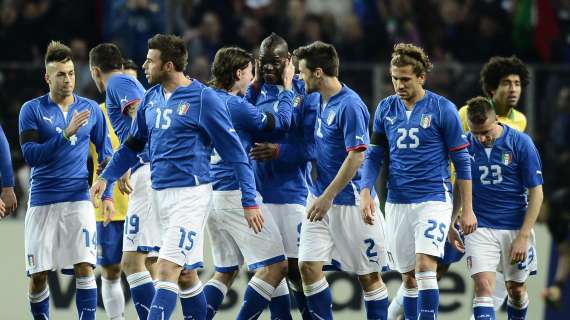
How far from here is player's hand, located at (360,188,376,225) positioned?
820 cm

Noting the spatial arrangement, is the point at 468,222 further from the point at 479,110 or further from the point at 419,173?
the point at 479,110

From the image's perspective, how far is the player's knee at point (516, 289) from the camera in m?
8.95

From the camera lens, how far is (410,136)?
8.30 meters

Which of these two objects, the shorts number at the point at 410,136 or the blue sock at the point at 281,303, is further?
the blue sock at the point at 281,303

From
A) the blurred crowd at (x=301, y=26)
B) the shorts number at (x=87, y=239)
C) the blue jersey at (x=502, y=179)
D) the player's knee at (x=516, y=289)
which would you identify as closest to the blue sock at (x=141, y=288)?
the shorts number at (x=87, y=239)

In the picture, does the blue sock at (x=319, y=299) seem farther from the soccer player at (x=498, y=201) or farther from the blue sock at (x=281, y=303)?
the soccer player at (x=498, y=201)

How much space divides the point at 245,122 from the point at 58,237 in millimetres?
1602

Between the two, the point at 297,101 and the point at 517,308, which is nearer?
the point at 297,101

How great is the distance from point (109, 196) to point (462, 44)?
19.5 ft

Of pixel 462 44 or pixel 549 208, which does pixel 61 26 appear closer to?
pixel 462 44

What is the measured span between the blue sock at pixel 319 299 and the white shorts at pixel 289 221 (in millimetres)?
417

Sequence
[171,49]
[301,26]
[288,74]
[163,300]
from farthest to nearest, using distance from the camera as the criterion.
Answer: [301,26]
[288,74]
[171,49]
[163,300]

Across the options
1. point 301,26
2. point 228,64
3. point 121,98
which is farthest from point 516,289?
point 301,26

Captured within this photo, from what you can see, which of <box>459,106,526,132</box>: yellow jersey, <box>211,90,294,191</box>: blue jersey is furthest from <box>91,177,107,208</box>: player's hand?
<box>459,106,526,132</box>: yellow jersey
